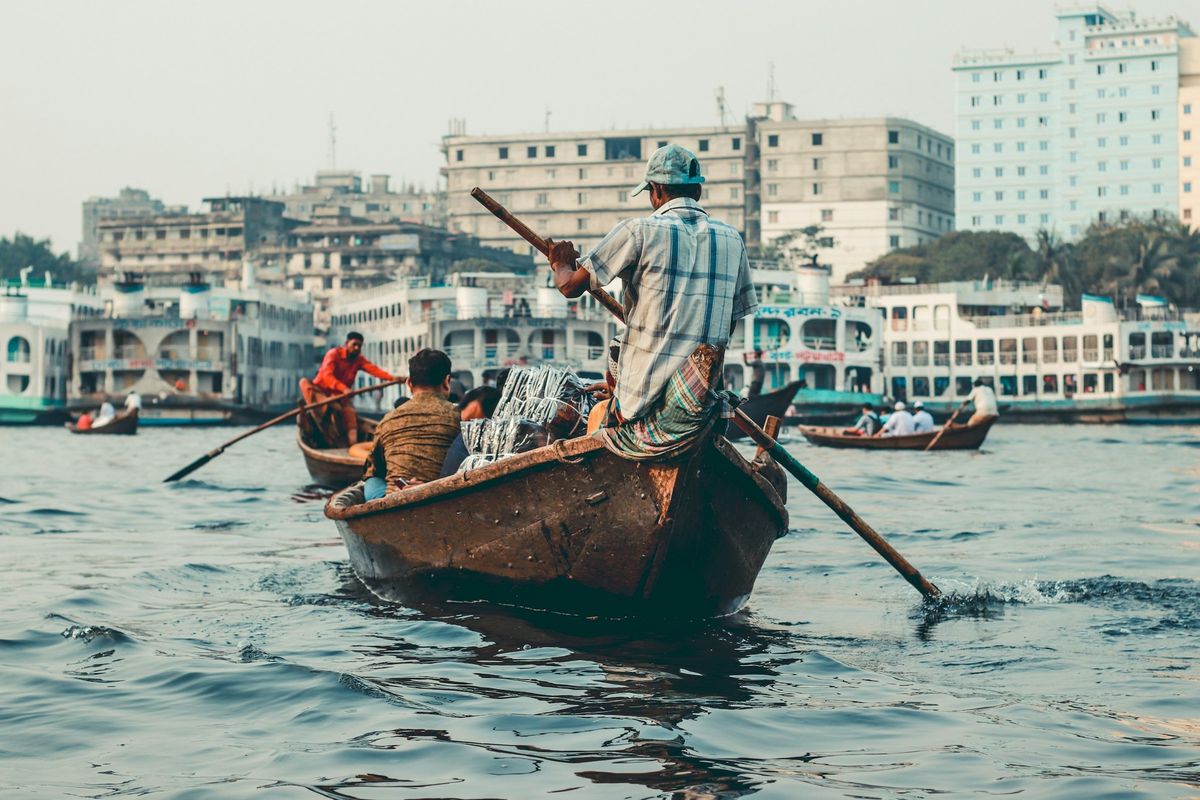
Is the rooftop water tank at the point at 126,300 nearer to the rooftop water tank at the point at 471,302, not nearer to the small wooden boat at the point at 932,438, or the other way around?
the rooftop water tank at the point at 471,302

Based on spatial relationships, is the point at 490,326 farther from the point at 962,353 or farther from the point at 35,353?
the point at 962,353

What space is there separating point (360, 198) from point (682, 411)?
406ft

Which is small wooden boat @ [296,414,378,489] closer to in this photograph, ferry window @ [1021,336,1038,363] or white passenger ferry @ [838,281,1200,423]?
white passenger ferry @ [838,281,1200,423]

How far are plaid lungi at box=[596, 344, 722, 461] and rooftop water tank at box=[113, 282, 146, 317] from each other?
216 ft

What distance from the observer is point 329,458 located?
1869cm

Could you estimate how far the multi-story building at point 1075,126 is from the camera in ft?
341

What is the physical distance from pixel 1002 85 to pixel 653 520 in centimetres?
10805

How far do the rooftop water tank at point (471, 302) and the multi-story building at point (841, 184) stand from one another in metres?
47.3

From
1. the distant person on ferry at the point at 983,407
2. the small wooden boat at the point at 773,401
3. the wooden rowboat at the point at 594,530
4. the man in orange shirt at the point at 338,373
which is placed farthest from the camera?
the small wooden boat at the point at 773,401

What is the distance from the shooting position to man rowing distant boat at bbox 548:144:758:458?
6965 millimetres

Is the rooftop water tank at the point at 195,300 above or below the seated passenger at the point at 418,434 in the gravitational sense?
above

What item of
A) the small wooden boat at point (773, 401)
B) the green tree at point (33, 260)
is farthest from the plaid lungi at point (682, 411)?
the green tree at point (33, 260)

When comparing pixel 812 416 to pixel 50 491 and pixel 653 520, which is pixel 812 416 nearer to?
pixel 50 491

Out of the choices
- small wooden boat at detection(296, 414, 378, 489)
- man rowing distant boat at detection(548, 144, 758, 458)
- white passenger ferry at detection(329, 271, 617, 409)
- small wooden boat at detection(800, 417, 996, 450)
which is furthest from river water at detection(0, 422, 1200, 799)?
white passenger ferry at detection(329, 271, 617, 409)
